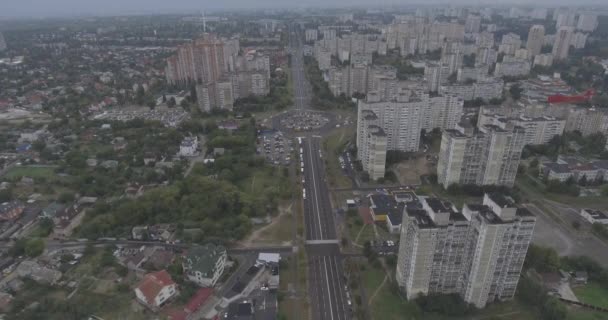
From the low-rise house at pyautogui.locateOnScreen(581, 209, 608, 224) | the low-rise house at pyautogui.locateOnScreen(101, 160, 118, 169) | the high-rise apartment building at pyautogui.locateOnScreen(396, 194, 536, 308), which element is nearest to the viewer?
the high-rise apartment building at pyautogui.locateOnScreen(396, 194, 536, 308)

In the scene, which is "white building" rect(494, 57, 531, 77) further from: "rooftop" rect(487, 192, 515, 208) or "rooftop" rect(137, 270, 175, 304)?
"rooftop" rect(137, 270, 175, 304)

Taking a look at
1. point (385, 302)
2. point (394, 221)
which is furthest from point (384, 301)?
point (394, 221)

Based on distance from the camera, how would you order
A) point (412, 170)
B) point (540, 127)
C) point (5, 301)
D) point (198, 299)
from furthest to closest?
point (540, 127) → point (412, 170) → point (198, 299) → point (5, 301)

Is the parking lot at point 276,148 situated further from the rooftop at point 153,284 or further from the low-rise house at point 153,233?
the rooftop at point 153,284

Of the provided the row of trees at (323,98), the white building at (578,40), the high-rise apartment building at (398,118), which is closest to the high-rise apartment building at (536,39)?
the white building at (578,40)

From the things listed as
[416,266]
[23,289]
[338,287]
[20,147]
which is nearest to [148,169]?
[23,289]

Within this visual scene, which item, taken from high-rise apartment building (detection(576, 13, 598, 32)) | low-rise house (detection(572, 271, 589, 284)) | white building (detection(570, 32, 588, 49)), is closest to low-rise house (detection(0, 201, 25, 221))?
low-rise house (detection(572, 271, 589, 284))

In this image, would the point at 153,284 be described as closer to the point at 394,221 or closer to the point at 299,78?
the point at 394,221
